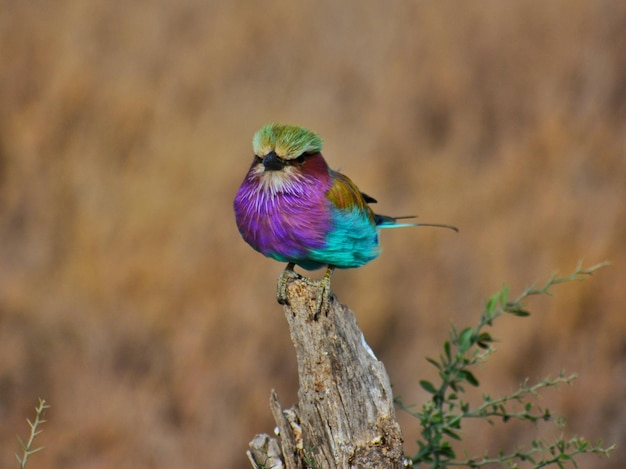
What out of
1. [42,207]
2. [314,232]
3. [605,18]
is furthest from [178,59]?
[314,232]

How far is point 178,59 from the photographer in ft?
20.8

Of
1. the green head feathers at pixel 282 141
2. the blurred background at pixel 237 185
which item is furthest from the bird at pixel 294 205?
the blurred background at pixel 237 185

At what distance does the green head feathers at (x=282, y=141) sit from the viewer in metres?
2.72

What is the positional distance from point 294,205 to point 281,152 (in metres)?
0.15

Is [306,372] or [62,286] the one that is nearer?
[306,372]

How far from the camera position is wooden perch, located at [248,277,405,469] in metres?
2.49

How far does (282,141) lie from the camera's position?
2730mm

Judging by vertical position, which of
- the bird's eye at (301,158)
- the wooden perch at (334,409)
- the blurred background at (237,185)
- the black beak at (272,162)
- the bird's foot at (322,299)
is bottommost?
the wooden perch at (334,409)

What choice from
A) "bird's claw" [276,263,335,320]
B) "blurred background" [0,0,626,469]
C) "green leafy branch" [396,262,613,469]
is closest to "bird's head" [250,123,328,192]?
"bird's claw" [276,263,335,320]

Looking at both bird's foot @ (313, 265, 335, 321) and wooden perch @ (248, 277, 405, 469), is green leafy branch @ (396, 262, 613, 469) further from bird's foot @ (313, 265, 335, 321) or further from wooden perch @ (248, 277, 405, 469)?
bird's foot @ (313, 265, 335, 321)

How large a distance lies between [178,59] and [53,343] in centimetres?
193

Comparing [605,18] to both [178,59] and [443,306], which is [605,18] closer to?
[443,306]

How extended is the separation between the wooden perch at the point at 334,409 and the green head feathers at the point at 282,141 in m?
0.41

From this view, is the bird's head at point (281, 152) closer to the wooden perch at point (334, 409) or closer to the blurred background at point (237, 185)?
the wooden perch at point (334, 409)
